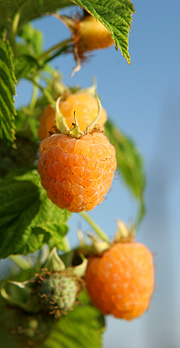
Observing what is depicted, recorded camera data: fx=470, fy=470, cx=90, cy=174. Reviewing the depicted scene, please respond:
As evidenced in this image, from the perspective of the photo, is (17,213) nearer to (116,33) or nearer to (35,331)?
(35,331)

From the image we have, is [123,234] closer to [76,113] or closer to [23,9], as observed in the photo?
[76,113]

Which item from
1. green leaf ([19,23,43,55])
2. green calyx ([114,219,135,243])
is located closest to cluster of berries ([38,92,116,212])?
green calyx ([114,219,135,243])

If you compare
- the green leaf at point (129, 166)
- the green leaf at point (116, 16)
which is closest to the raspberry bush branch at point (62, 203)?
the green leaf at point (116, 16)

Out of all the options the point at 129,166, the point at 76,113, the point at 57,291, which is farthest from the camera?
the point at 129,166

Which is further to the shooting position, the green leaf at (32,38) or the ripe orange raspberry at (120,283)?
the green leaf at (32,38)

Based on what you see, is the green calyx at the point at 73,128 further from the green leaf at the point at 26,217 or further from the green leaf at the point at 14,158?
the green leaf at the point at 14,158

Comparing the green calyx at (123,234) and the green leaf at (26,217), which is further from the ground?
the green leaf at (26,217)

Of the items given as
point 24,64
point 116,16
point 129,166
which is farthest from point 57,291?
point 129,166
